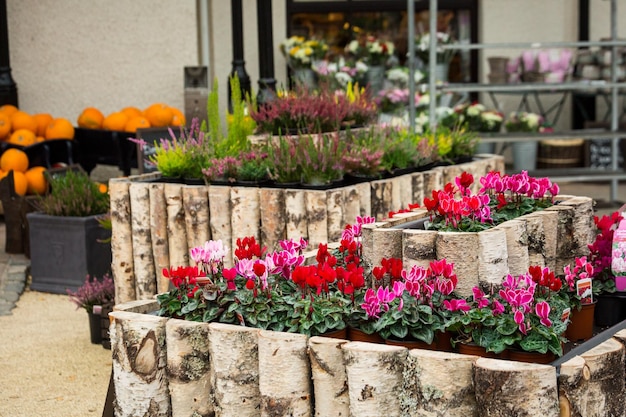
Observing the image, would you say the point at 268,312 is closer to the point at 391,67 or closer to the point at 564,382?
the point at 564,382

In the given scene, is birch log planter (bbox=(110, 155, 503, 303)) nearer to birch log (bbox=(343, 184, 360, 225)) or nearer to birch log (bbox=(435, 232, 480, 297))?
birch log (bbox=(343, 184, 360, 225))

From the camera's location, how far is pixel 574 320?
11.0ft

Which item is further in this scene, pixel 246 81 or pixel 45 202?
pixel 246 81

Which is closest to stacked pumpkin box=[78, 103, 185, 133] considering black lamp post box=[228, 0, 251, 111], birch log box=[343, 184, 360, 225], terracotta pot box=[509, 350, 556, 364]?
black lamp post box=[228, 0, 251, 111]

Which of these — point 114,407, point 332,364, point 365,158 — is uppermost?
point 365,158

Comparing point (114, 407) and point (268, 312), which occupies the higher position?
point (268, 312)

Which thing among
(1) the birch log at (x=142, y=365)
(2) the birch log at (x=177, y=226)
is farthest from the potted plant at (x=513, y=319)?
(2) the birch log at (x=177, y=226)

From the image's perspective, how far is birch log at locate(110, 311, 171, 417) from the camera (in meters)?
3.20

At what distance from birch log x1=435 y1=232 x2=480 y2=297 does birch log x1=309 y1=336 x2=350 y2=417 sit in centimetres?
49

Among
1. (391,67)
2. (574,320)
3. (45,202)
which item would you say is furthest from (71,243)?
(391,67)

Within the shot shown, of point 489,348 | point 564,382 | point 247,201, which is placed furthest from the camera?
point 247,201

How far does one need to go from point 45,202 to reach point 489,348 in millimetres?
4574

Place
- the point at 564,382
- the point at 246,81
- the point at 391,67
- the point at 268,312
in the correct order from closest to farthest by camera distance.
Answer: the point at 564,382 → the point at 268,312 → the point at 246,81 → the point at 391,67

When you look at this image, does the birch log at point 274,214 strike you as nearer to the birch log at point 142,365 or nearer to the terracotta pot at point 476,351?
the birch log at point 142,365
